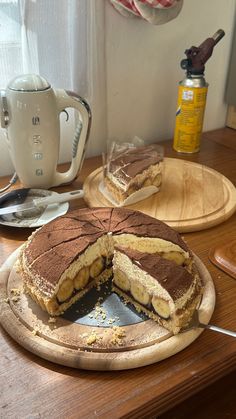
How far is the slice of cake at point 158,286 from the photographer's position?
0.69 metres

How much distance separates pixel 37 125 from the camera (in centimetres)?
98

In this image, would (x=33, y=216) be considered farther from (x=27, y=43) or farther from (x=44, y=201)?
(x=27, y=43)

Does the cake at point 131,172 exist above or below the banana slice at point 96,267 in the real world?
above

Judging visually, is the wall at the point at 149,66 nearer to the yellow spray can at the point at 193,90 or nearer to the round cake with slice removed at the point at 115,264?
the yellow spray can at the point at 193,90

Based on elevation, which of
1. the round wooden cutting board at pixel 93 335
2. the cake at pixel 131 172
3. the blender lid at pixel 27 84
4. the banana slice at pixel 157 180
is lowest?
the round wooden cutting board at pixel 93 335

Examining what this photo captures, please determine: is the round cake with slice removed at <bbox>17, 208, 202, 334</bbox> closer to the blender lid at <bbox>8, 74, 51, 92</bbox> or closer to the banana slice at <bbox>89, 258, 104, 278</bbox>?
the banana slice at <bbox>89, 258, 104, 278</bbox>

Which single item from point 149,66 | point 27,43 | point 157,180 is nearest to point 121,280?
point 157,180

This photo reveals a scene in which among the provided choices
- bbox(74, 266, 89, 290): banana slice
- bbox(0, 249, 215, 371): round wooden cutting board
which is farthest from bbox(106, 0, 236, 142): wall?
bbox(0, 249, 215, 371): round wooden cutting board

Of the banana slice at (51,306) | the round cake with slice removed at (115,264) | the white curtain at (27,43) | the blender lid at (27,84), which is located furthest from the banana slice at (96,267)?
the white curtain at (27,43)

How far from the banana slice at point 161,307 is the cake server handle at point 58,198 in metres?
0.38

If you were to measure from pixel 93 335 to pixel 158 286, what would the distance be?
0.43ft

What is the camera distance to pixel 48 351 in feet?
2.09

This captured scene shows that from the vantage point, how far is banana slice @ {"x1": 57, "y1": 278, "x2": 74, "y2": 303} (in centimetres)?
73

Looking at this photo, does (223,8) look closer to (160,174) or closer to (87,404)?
(160,174)
